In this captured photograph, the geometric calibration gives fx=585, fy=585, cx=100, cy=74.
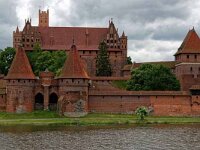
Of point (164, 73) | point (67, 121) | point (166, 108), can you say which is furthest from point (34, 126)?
point (164, 73)

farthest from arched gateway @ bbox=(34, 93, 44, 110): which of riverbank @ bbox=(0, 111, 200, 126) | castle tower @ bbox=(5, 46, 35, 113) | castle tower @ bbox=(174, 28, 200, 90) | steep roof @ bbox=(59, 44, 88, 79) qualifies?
castle tower @ bbox=(174, 28, 200, 90)

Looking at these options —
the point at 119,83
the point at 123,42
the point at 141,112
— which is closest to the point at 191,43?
the point at 119,83

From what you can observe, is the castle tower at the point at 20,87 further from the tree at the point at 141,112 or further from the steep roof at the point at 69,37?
the steep roof at the point at 69,37

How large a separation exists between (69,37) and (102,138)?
4983cm

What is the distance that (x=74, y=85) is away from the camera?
58844 millimetres

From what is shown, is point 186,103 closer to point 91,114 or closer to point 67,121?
point 91,114

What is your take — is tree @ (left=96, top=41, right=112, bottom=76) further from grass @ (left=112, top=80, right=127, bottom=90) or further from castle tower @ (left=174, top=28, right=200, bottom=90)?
castle tower @ (left=174, top=28, right=200, bottom=90)

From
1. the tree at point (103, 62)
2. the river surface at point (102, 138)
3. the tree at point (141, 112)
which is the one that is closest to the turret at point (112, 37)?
the tree at point (103, 62)

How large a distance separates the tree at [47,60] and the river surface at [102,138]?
98.7 feet

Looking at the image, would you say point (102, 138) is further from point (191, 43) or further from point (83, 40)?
point (83, 40)

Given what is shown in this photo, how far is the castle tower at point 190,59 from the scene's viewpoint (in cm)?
7161

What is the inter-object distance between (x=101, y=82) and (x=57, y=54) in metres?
9.77

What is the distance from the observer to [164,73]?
6638cm

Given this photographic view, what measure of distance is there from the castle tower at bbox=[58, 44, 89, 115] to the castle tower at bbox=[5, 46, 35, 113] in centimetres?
322
